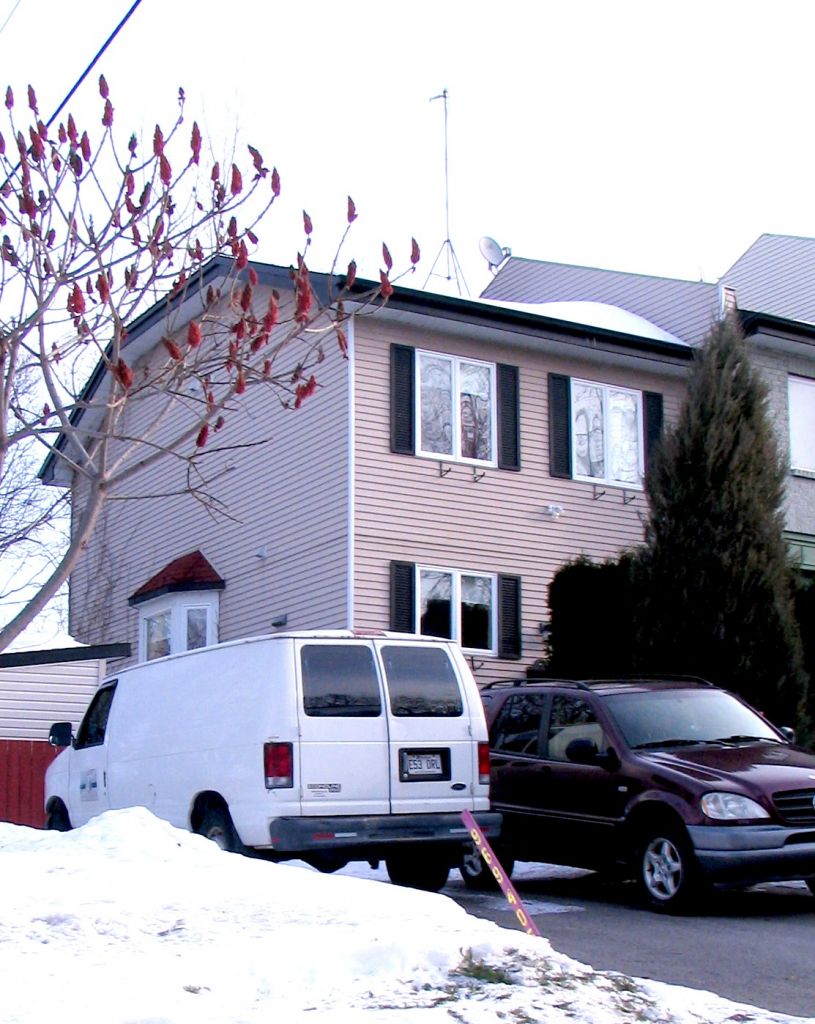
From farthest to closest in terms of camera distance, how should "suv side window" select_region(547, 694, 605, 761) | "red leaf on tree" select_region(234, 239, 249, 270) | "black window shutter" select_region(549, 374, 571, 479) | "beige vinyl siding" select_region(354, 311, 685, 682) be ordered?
"black window shutter" select_region(549, 374, 571, 479) < "beige vinyl siding" select_region(354, 311, 685, 682) < "suv side window" select_region(547, 694, 605, 761) < "red leaf on tree" select_region(234, 239, 249, 270)

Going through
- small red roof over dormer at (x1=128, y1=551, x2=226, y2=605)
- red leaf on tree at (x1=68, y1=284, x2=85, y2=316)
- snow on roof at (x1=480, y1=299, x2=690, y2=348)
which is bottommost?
small red roof over dormer at (x1=128, y1=551, x2=226, y2=605)

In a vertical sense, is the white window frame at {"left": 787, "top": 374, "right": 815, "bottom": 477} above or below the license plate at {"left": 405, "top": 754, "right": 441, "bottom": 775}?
above

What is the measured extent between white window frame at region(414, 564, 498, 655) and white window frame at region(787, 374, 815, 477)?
213 inches

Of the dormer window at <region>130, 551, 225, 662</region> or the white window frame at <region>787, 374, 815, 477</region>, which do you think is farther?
the white window frame at <region>787, 374, 815, 477</region>

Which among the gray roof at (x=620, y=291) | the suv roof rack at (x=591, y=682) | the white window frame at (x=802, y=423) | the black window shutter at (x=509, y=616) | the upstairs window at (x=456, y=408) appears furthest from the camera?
the gray roof at (x=620, y=291)

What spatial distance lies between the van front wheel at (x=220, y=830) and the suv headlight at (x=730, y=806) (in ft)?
11.3

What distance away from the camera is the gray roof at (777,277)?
29.2m

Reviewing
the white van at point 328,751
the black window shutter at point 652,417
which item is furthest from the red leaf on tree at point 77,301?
the black window shutter at point 652,417

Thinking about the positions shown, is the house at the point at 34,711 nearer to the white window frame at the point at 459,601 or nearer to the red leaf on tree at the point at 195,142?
the white window frame at the point at 459,601

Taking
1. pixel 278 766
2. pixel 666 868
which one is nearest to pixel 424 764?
pixel 278 766

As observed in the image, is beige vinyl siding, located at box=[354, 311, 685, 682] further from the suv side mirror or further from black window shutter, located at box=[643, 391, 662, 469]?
the suv side mirror

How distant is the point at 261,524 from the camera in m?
22.0

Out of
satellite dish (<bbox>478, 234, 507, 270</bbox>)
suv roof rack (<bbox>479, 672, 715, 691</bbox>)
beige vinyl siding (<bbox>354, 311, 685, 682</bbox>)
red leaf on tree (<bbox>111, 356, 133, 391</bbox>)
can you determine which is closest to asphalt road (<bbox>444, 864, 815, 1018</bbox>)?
suv roof rack (<bbox>479, 672, 715, 691</bbox>)

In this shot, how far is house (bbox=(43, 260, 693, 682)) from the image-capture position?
2017 cm
